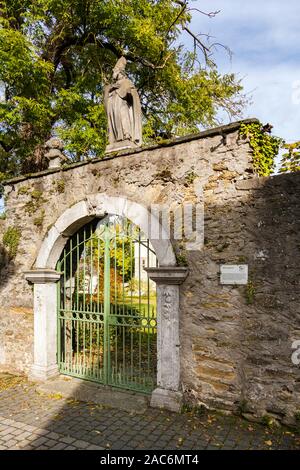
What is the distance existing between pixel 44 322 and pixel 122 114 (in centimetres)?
341

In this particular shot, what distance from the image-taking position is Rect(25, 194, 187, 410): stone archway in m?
4.36

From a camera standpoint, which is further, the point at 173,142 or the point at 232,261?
the point at 173,142

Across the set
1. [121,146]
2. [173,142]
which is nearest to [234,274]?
[173,142]

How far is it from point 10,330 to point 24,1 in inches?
312

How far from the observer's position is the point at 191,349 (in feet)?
14.0

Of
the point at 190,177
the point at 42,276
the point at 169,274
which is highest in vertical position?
the point at 190,177

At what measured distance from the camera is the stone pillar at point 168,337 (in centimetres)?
432

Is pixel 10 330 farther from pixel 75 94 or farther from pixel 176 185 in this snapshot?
pixel 75 94

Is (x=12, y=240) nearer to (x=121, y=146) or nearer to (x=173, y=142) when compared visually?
(x=121, y=146)

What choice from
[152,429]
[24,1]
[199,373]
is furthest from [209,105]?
[152,429]

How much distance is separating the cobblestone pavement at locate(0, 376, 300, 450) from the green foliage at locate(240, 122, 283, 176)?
2.76 m

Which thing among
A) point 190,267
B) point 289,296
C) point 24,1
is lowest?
point 289,296

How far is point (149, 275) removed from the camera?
450 cm

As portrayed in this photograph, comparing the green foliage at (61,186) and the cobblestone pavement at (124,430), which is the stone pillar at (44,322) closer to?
the cobblestone pavement at (124,430)
